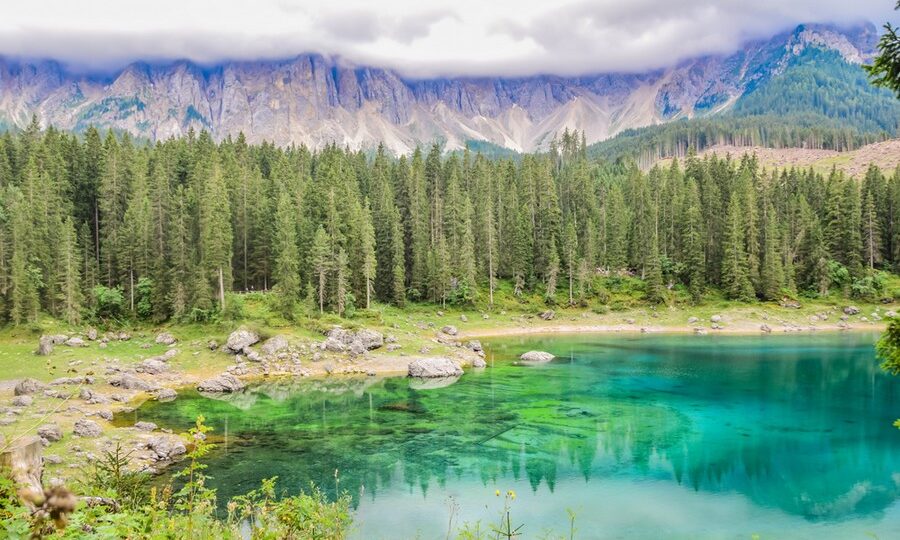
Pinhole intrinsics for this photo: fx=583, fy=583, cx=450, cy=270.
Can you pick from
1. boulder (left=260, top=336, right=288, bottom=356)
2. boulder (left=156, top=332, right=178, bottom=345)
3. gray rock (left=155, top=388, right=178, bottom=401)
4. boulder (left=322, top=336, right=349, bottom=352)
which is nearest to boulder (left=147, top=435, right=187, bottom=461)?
gray rock (left=155, top=388, right=178, bottom=401)

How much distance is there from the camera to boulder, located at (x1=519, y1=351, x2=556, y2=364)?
59594mm

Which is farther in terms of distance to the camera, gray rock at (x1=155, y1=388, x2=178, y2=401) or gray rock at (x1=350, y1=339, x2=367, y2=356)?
gray rock at (x1=350, y1=339, x2=367, y2=356)

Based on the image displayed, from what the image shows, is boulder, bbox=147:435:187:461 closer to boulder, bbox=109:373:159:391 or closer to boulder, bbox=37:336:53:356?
boulder, bbox=109:373:159:391

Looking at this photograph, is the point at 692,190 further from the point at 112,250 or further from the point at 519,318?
the point at 112,250

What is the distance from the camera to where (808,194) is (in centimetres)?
11456

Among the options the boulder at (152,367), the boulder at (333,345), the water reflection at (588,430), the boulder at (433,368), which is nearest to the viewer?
the water reflection at (588,430)

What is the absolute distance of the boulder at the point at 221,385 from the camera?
46928 millimetres

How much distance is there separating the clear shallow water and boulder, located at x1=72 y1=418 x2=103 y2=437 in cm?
508

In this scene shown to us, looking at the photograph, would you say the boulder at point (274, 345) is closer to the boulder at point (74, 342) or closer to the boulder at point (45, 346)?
the boulder at point (74, 342)

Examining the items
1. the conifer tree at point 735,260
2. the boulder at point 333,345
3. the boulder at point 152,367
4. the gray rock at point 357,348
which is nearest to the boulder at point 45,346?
the boulder at point 152,367

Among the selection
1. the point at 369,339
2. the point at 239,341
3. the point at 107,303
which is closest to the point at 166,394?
the point at 239,341

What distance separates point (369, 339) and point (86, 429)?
3160 cm

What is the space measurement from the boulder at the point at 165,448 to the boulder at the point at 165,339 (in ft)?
91.7

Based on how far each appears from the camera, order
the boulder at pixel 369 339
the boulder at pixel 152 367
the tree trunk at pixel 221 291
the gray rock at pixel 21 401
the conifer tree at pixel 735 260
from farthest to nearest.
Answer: the conifer tree at pixel 735 260
the tree trunk at pixel 221 291
the boulder at pixel 369 339
the boulder at pixel 152 367
the gray rock at pixel 21 401
